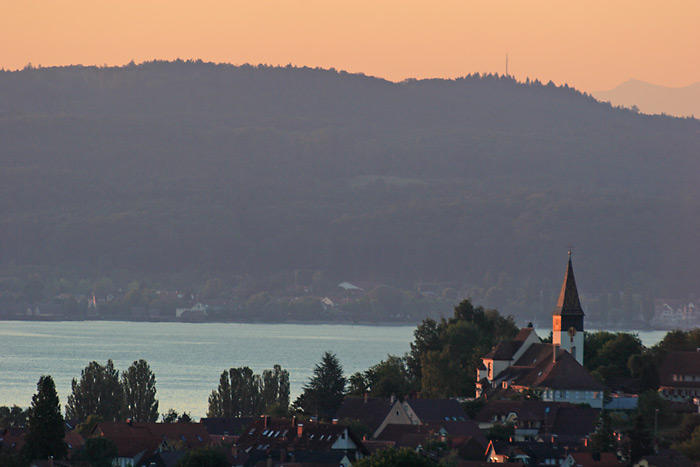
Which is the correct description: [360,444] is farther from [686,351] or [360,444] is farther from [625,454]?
[686,351]

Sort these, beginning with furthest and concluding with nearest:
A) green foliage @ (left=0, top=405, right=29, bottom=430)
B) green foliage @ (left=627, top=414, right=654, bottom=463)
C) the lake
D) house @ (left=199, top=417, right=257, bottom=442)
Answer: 1. the lake
2. green foliage @ (left=0, top=405, right=29, bottom=430)
3. house @ (left=199, top=417, right=257, bottom=442)
4. green foliage @ (left=627, top=414, right=654, bottom=463)

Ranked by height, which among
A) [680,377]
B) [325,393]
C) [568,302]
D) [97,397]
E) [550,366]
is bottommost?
[97,397]

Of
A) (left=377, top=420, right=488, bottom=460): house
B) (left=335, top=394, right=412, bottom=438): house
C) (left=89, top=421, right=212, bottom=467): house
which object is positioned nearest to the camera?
(left=89, top=421, right=212, bottom=467): house

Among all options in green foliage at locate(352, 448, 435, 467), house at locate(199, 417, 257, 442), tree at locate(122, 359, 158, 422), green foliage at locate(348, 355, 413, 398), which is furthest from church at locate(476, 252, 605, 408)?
green foliage at locate(352, 448, 435, 467)

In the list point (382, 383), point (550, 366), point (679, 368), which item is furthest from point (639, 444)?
point (382, 383)

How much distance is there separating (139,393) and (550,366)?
2151cm

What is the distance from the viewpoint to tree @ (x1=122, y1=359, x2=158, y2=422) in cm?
7812

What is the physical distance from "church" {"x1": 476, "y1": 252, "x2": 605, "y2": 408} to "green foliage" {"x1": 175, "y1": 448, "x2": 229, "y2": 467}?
90.5 feet

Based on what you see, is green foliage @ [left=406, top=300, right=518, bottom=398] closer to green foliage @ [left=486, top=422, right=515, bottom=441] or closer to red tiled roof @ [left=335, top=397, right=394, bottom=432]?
red tiled roof @ [left=335, top=397, right=394, bottom=432]

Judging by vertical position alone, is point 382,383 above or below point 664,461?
above

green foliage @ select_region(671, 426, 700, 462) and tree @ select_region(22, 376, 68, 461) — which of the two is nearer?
tree @ select_region(22, 376, 68, 461)

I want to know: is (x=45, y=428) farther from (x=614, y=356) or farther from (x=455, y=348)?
(x=455, y=348)

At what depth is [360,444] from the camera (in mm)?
53031

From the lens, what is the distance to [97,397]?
76.6 meters
